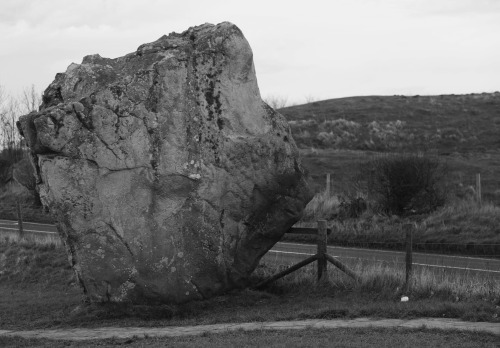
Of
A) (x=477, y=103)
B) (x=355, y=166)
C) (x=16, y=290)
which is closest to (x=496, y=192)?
(x=355, y=166)

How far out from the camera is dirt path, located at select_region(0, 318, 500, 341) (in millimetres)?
10195

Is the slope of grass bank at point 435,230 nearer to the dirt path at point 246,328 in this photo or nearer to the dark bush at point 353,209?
the dark bush at point 353,209

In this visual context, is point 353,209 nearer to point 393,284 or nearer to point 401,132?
point 393,284

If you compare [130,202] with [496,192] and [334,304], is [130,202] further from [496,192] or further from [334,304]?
[496,192]

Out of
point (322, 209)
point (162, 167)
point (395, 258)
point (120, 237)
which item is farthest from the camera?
point (322, 209)

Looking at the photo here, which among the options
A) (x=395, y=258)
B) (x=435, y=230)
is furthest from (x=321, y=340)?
(x=435, y=230)

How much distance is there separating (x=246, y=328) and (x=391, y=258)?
792cm

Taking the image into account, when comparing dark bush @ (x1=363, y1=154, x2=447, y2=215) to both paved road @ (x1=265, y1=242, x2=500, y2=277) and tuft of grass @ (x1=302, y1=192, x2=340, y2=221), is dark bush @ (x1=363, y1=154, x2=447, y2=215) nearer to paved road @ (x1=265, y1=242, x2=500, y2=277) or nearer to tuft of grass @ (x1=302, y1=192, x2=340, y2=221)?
tuft of grass @ (x1=302, y1=192, x2=340, y2=221)

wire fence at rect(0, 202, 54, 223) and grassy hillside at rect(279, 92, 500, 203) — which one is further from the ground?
grassy hillside at rect(279, 92, 500, 203)

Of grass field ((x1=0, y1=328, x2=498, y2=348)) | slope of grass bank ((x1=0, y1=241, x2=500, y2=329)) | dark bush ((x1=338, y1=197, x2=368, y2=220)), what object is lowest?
Result: dark bush ((x1=338, y1=197, x2=368, y2=220))

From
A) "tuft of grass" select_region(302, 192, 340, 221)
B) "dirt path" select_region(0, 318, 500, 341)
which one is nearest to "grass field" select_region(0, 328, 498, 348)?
"dirt path" select_region(0, 318, 500, 341)

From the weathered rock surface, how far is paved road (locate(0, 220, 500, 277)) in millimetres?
4552

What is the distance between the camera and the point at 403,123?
54.9 m

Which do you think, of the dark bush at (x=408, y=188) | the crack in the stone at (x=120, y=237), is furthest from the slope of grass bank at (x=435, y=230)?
the crack in the stone at (x=120, y=237)
